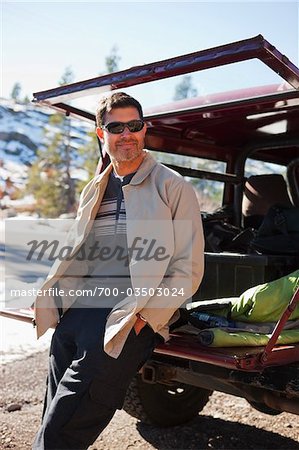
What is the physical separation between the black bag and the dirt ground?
1189 mm

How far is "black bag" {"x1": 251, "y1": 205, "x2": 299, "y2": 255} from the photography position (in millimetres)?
3730

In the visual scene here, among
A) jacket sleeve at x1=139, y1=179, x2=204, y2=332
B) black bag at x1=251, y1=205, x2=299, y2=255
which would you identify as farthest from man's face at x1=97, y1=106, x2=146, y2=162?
black bag at x1=251, y1=205, x2=299, y2=255

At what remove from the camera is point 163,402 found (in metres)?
3.81

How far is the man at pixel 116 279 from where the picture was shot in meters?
2.44

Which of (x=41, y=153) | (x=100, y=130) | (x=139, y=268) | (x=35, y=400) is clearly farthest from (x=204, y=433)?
(x=41, y=153)

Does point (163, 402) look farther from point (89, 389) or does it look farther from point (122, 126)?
point (122, 126)

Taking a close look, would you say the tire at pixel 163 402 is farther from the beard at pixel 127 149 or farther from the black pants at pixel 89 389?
the beard at pixel 127 149

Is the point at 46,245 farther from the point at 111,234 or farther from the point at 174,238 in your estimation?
the point at 174,238

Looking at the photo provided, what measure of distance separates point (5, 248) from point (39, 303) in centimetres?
1238

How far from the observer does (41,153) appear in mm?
41906

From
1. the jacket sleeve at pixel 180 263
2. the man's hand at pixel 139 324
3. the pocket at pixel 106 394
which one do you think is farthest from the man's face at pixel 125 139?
the pocket at pixel 106 394

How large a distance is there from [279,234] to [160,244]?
1530 mm

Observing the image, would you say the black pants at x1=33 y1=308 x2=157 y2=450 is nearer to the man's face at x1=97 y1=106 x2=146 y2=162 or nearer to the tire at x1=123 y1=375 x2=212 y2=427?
the man's face at x1=97 y1=106 x2=146 y2=162

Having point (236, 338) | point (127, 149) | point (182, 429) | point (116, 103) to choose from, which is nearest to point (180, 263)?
point (236, 338)
